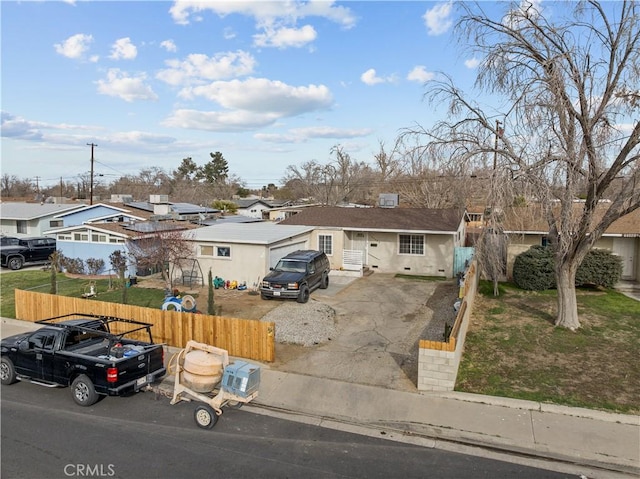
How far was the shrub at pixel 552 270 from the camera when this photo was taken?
63.1 ft

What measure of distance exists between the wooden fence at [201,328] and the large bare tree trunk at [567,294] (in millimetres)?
8819

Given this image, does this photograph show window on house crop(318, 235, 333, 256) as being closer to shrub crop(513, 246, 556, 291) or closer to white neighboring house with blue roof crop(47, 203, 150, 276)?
shrub crop(513, 246, 556, 291)

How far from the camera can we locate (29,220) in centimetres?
3488

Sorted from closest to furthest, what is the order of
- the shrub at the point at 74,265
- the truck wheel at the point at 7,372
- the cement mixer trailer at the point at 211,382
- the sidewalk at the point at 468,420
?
the sidewalk at the point at 468,420 → the cement mixer trailer at the point at 211,382 → the truck wheel at the point at 7,372 → the shrub at the point at 74,265

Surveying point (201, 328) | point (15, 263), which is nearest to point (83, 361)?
point (201, 328)

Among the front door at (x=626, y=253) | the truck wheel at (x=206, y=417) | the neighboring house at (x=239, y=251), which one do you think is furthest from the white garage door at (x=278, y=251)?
the front door at (x=626, y=253)

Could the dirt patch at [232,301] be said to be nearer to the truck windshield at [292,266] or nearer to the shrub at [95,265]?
the truck windshield at [292,266]

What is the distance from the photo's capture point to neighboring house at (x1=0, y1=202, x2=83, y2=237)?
114 feet

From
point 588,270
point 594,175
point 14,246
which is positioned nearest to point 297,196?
point 14,246

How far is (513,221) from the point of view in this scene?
17703 millimetres

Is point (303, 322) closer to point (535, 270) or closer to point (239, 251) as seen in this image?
point (239, 251)

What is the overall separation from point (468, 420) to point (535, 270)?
490 inches

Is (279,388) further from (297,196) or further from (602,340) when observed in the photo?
(297,196)

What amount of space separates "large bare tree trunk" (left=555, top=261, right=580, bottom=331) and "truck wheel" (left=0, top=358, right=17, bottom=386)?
14.8 meters
